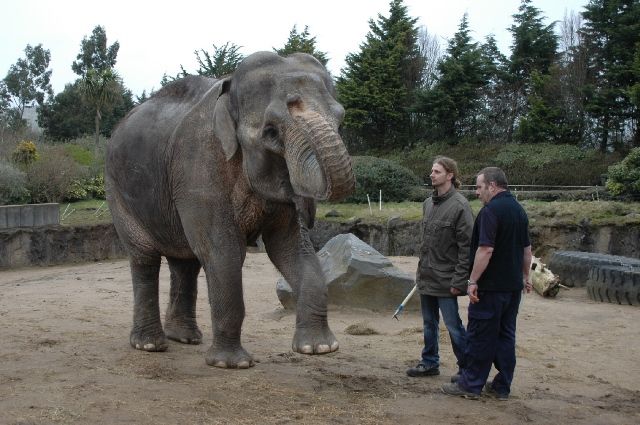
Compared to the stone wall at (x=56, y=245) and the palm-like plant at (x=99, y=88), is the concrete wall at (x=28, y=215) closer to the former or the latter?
the stone wall at (x=56, y=245)

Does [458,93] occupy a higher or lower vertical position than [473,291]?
higher

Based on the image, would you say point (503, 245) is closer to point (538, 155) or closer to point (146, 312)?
point (146, 312)

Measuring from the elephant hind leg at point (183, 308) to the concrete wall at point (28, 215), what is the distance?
42.8ft

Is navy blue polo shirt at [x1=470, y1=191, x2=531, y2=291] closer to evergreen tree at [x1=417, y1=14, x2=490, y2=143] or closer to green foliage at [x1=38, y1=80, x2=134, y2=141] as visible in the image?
evergreen tree at [x1=417, y1=14, x2=490, y2=143]

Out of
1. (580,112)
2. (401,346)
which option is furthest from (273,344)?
(580,112)

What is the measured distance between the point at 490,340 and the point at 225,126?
2.71 meters

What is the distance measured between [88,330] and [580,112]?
105 feet

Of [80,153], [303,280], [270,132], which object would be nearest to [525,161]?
[80,153]

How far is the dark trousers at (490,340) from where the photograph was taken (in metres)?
5.91

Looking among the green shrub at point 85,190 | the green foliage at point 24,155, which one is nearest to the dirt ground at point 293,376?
the green shrub at point 85,190

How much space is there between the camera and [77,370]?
6547 millimetres

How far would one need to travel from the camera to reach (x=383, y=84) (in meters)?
41.2

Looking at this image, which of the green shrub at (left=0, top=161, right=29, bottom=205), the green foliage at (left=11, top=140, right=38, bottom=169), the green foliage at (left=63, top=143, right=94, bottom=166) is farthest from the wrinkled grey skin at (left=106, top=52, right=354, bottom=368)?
the green foliage at (left=63, top=143, right=94, bottom=166)

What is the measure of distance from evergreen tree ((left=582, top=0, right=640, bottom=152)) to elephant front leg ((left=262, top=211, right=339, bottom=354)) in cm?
2925
